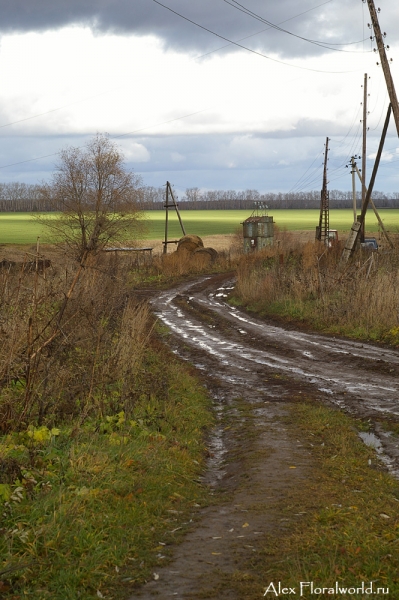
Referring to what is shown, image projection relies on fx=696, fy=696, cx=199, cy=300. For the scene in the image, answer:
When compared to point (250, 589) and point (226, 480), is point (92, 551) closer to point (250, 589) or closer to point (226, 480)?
point (250, 589)

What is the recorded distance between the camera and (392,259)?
24.5 meters

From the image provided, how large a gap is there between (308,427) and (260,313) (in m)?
14.8

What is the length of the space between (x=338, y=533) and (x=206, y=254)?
4193cm

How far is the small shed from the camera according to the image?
5112cm

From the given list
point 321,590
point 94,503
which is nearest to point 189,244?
point 94,503

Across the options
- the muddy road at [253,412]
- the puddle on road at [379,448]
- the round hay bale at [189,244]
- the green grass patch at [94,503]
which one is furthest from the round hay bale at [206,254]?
the green grass patch at [94,503]

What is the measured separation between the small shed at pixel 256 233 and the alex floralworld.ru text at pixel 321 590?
153 ft

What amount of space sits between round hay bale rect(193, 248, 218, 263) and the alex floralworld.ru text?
1644 inches

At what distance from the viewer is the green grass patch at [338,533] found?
4.70m

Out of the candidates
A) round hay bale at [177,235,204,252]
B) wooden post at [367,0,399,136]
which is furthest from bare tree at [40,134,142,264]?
wooden post at [367,0,399,136]

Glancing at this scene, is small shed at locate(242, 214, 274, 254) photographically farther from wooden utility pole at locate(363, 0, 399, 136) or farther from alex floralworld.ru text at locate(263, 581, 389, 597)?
alex floralworld.ru text at locate(263, 581, 389, 597)

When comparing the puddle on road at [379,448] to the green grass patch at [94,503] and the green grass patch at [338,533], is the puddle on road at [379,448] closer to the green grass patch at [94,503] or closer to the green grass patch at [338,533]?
the green grass patch at [338,533]

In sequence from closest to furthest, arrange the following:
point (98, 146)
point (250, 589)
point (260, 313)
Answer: point (250, 589) < point (260, 313) < point (98, 146)

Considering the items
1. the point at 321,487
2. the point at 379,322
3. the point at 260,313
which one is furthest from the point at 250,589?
the point at 260,313
